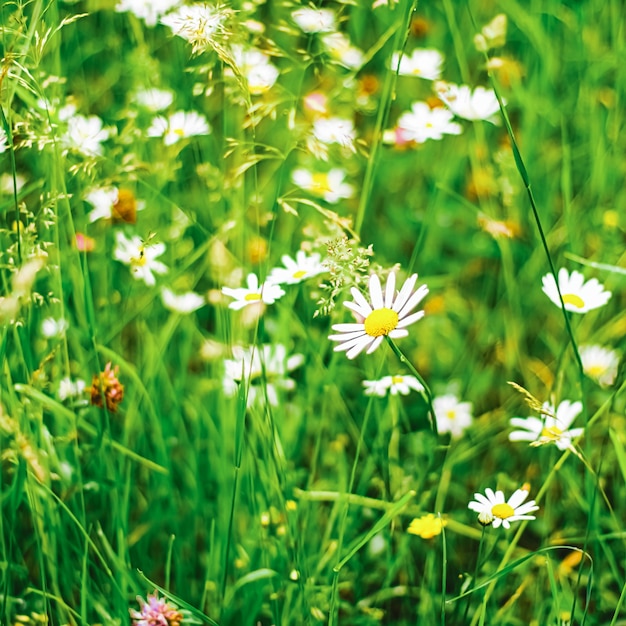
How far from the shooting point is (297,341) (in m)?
1.36

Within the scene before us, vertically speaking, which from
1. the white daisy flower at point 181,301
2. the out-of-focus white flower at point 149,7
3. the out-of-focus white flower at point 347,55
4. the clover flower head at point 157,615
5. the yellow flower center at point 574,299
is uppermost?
the out-of-focus white flower at point 149,7

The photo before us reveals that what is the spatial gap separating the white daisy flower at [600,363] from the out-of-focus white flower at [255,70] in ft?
1.98

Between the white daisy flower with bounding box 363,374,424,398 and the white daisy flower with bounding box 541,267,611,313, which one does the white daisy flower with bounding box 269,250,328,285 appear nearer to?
the white daisy flower with bounding box 363,374,424,398

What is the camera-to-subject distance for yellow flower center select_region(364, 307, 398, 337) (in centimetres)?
77

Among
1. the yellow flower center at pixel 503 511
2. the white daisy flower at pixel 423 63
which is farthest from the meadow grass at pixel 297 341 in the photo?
the white daisy flower at pixel 423 63

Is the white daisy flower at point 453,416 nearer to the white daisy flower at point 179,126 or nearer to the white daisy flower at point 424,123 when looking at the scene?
the white daisy flower at point 424,123

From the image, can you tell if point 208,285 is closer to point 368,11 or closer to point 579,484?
point 579,484

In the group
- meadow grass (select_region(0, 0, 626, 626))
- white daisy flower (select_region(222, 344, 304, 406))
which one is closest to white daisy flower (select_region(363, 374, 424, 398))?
meadow grass (select_region(0, 0, 626, 626))

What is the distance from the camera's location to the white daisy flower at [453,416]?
3.96ft

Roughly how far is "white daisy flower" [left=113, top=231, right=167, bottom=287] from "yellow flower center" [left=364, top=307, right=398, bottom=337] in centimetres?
→ 33

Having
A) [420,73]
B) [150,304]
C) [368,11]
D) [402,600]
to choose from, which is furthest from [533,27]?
[402,600]

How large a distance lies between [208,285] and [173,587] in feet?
1.79

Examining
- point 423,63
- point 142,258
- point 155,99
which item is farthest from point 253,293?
point 423,63

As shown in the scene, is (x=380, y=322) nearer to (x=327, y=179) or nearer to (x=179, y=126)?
(x=179, y=126)
